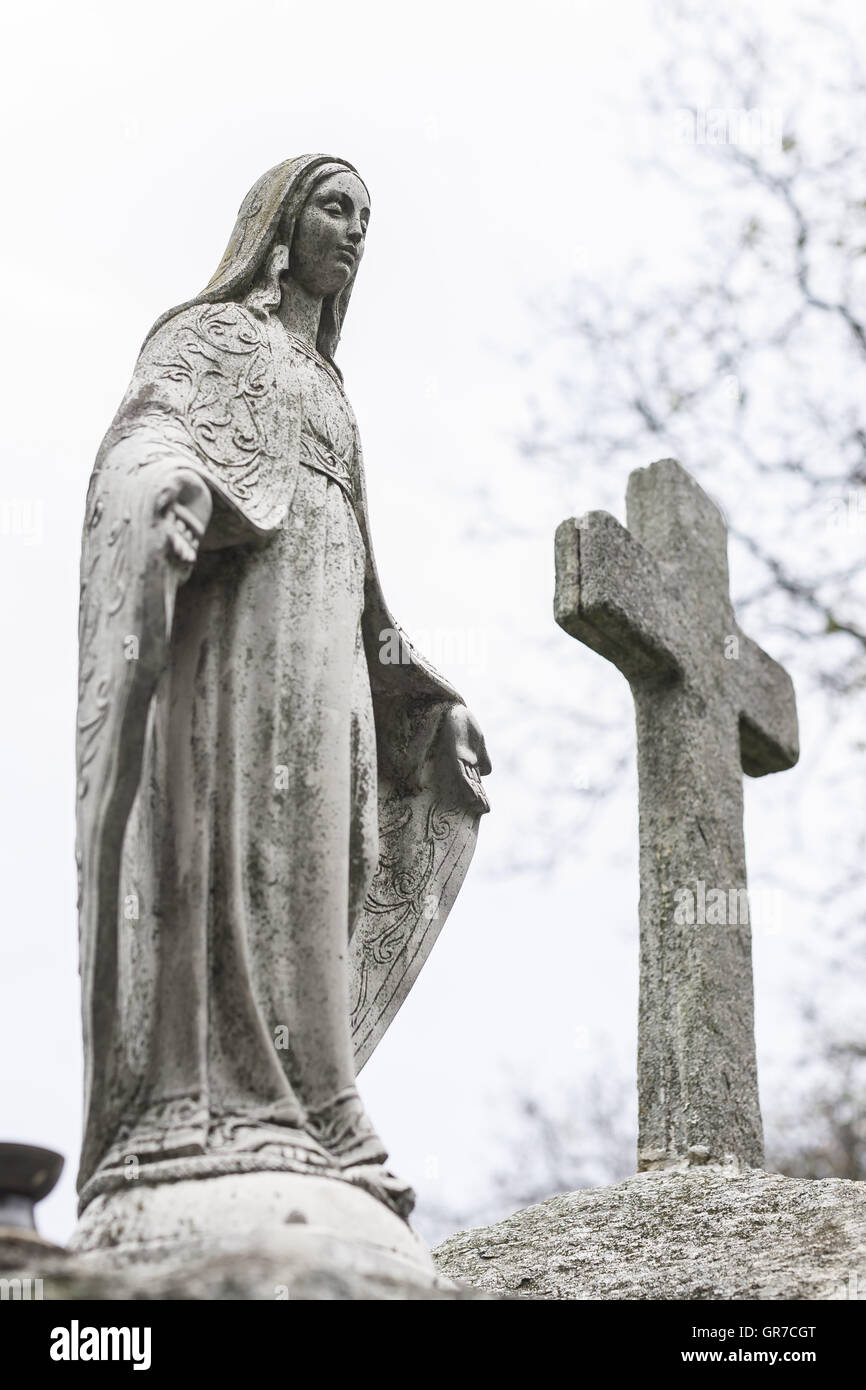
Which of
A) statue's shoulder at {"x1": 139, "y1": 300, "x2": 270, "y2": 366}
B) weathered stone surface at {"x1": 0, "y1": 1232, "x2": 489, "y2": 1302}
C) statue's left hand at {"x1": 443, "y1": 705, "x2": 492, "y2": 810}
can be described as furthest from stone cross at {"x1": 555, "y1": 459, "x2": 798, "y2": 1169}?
weathered stone surface at {"x1": 0, "y1": 1232, "x2": 489, "y2": 1302}

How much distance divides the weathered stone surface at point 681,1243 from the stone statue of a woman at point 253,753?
0.85 m

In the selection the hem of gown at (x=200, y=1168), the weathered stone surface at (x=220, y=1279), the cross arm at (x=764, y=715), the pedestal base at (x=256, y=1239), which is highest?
the cross arm at (x=764, y=715)

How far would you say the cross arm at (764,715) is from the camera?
7430 mm

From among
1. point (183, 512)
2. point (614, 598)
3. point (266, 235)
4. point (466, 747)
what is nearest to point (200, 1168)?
point (183, 512)

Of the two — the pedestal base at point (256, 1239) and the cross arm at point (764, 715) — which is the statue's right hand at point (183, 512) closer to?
the pedestal base at point (256, 1239)

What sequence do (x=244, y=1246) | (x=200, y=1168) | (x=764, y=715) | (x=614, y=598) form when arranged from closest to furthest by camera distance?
1. (x=244, y=1246)
2. (x=200, y=1168)
3. (x=614, y=598)
4. (x=764, y=715)

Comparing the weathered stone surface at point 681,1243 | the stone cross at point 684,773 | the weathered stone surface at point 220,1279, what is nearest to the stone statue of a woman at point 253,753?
the weathered stone surface at point 220,1279

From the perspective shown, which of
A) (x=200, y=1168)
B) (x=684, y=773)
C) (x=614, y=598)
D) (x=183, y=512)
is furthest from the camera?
(x=684, y=773)

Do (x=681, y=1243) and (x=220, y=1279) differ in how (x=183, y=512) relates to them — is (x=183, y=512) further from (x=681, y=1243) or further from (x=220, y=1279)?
(x=681, y=1243)

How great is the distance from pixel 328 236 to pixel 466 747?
1.28 m

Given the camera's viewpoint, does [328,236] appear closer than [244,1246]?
No

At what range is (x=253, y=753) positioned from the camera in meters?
4.17

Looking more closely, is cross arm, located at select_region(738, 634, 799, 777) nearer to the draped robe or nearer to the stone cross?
the stone cross

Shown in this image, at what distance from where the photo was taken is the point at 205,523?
4.02 m
